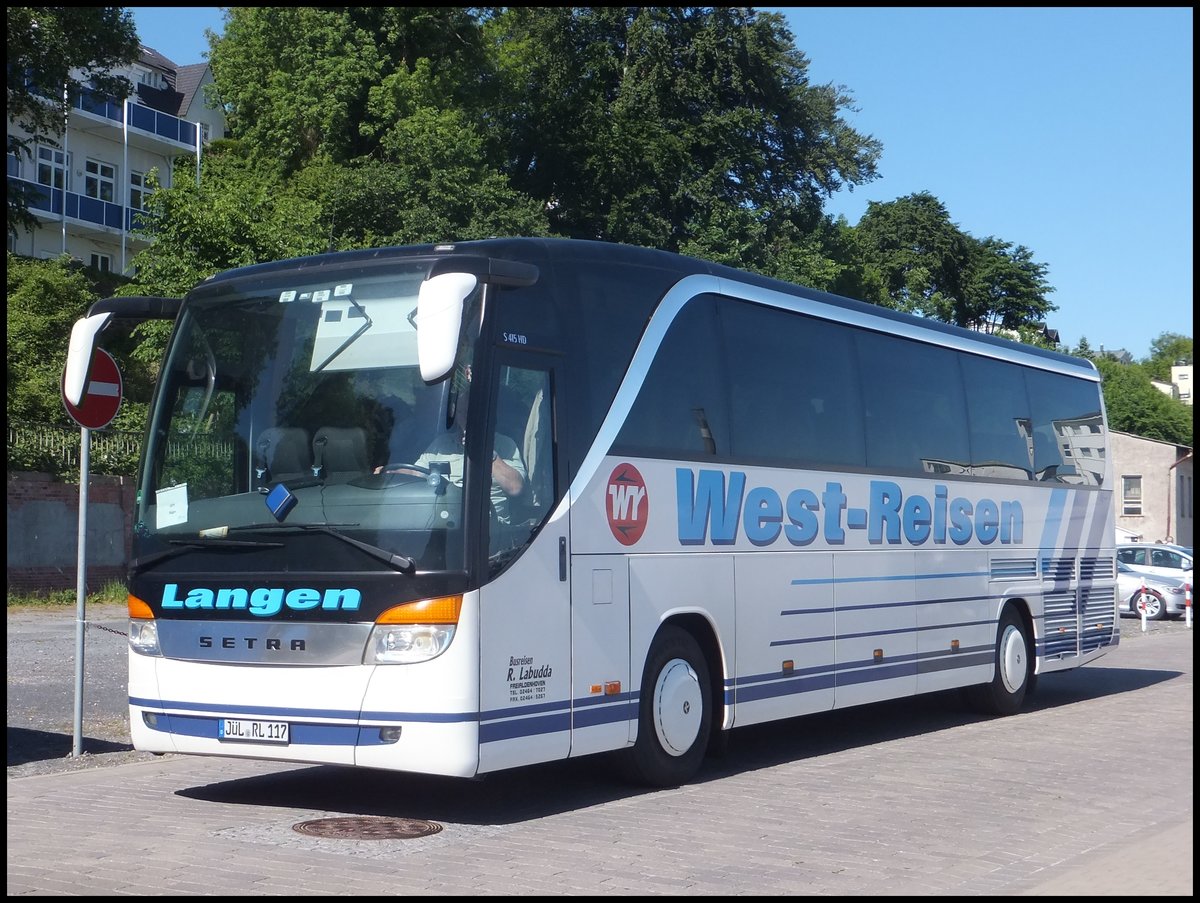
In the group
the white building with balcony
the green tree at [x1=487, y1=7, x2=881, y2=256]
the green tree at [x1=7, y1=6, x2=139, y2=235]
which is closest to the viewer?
→ the green tree at [x1=7, y1=6, x2=139, y2=235]

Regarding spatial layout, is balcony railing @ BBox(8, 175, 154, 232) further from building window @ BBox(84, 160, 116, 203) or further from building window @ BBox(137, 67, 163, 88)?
building window @ BBox(137, 67, 163, 88)

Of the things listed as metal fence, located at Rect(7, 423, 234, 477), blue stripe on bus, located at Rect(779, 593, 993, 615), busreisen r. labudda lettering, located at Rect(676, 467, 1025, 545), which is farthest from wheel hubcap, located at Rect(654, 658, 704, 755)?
metal fence, located at Rect(7, 423, 234, 477)

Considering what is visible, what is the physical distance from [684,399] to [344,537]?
2961 millimetres

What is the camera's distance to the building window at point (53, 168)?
2245 inches

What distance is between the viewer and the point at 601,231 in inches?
1805

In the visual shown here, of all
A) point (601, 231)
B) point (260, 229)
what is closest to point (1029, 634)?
point (260, 229)

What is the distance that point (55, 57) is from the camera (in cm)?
3031

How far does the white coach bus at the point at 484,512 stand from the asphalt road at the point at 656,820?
0.53 m

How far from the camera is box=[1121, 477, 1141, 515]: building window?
240 ft

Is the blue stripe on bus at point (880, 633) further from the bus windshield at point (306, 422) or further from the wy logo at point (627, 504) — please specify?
the bus windshield at point (306, 422)

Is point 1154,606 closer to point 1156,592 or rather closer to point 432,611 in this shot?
point 1156,592

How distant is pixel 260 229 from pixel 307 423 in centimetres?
2454

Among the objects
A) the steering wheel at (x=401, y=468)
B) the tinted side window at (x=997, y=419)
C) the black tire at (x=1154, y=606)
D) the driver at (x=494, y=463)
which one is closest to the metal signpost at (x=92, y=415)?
the steering wheel at (x=401, y=468)

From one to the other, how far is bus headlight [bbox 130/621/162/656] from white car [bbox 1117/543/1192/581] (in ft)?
99.4
